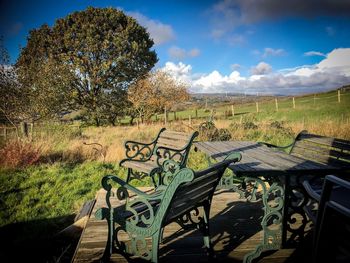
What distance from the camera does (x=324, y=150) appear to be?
354 centimetres

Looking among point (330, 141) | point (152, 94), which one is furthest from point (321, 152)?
point (152, 94)

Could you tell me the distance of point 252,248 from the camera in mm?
2576

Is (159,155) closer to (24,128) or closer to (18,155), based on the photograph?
(18,155)

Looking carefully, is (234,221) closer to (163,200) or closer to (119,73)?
(163,200)

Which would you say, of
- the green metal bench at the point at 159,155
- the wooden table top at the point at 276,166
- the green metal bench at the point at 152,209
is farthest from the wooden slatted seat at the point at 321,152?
the green metal bench at the point at 159,155

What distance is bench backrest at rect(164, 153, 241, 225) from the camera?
182 centimetres

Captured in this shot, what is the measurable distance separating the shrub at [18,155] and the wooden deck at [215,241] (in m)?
4.47

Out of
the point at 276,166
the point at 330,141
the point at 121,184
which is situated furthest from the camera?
the point at 330,141

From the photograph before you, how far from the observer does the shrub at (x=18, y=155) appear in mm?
6441

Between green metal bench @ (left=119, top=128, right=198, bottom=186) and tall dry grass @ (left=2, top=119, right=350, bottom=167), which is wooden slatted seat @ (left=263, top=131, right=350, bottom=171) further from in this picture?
tall dry grass @ (left=2, top=119, right=350, bottom=167)

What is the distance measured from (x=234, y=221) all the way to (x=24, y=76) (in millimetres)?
11241

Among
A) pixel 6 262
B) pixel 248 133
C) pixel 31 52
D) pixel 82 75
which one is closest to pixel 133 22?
pixel 82 75

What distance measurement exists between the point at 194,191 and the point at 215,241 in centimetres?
102

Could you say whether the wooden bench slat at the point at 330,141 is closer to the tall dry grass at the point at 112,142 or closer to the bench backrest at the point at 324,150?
the bench backrest at the point at 324,150
